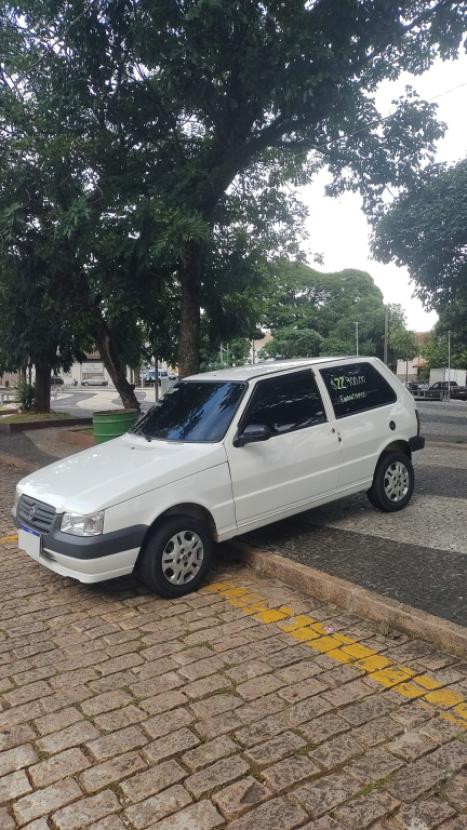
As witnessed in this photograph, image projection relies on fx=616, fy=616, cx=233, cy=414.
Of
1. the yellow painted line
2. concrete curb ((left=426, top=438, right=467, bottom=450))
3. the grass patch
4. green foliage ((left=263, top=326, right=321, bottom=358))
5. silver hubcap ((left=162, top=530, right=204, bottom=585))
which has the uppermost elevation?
green foliage ((left=263, top=326, right=321, bottom=358))

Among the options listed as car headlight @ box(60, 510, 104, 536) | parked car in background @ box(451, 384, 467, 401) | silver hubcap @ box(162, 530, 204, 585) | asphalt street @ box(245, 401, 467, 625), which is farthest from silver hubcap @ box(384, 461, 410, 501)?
parked car in background @ box(451, 384, 467, 401)

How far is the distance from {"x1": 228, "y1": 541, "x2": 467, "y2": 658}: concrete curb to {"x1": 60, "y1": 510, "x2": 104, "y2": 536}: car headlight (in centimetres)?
150

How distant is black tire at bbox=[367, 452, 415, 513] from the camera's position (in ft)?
20.2

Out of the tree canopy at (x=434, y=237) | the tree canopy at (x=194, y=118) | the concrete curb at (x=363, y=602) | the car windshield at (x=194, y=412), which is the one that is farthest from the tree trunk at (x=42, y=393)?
the concrete curb at (x=363, y=602)

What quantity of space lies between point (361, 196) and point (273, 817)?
11529 mm

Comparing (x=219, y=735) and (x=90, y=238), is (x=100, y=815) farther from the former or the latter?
(x=90, y=238)

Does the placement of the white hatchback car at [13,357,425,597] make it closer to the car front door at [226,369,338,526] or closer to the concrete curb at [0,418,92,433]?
the car front door at [226,369,338,526]

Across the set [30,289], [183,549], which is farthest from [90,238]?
[183,549]

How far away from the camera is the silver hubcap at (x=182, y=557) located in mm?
4512

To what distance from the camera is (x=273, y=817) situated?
7.85ft

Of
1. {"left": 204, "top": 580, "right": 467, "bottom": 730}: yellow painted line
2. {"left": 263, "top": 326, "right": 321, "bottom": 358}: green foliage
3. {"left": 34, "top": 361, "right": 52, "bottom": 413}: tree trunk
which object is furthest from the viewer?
{"left": 263, "top": 326, "right": 321, "bottom": 358}: green foliage

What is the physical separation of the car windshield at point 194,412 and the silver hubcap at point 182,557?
0.85m

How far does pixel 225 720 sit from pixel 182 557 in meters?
1.66

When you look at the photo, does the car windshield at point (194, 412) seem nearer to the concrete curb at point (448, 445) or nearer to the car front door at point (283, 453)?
the car front door at point (283, 453)
